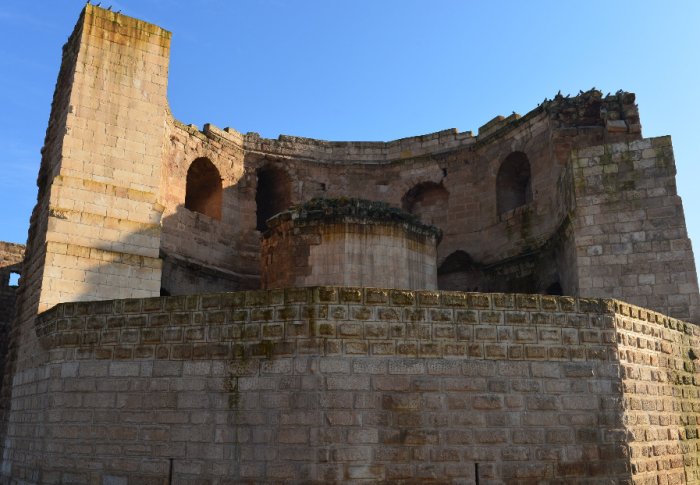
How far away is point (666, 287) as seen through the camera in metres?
11.0

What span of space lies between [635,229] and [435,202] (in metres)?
8.70

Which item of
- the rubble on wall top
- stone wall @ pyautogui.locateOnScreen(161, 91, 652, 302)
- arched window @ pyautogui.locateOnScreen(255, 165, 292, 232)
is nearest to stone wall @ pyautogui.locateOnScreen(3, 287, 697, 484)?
stone wall @ pyautogui.locateOnScreen(161, 91, 652, 302)

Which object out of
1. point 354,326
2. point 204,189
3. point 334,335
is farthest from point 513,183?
point 334,335

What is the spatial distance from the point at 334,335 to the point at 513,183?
42.7 feet

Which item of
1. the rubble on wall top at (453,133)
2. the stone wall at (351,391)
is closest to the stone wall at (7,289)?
the rubble on wall top at (453,133)

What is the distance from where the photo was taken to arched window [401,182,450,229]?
1945 centimetres

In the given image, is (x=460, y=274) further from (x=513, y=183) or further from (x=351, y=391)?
(x=351, y=391)

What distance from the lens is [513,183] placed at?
1841cm

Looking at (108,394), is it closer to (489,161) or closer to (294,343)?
(294,343)

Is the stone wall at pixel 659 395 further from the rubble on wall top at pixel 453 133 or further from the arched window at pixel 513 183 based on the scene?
the arched window at pixel 513 183

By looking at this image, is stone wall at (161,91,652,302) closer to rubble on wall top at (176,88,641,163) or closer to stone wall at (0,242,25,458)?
rubble on wall top at (176,88,641,163)

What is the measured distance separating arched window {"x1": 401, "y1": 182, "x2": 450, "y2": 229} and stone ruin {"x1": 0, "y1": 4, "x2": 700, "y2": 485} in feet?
13.0

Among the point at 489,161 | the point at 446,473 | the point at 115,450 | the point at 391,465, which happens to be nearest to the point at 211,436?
the point at 115,450

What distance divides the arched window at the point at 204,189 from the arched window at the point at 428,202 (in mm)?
5835
